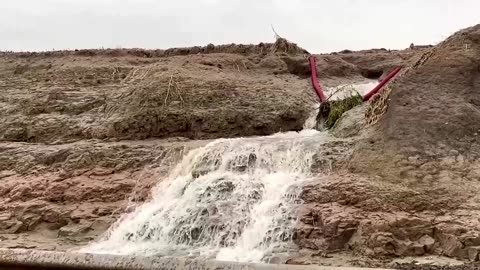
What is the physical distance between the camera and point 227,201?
761cm

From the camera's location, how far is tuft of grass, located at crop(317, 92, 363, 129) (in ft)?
34.0

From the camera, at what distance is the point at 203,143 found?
9.77 meters

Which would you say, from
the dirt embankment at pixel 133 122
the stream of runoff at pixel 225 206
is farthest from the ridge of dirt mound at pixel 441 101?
the stream of runoff at pixel 225 206

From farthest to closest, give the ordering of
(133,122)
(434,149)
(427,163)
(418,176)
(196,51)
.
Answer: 1. (196,51)
2. (133,122)
3. (434,149)
4. (427,163)
5. (418,176)

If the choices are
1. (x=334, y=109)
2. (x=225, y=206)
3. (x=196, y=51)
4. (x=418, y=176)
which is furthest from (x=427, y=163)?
(x=196, y=51)

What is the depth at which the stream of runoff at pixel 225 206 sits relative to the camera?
6945mm

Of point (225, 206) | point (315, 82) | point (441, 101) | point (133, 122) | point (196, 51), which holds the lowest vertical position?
point (225, 206)

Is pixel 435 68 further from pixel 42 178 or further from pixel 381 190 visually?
pixel 42 178

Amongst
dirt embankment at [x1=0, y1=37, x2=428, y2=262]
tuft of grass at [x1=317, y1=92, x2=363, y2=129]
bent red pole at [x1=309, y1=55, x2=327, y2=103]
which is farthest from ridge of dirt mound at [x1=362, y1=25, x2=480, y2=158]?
bent red pole at [x1=309, y1=55, x2=327, y2=103]

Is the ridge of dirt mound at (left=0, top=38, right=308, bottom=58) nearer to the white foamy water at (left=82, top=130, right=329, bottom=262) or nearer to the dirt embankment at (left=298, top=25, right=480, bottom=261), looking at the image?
the dirt embankment at (left=298, top=25, right=480, bottom=261)

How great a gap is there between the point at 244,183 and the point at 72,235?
8.27 ft

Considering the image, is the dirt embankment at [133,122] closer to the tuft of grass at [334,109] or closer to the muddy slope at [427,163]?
the muddy slope at [427,163]

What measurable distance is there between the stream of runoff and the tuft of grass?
4.53 ft

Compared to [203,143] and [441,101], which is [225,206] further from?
[441,101]
